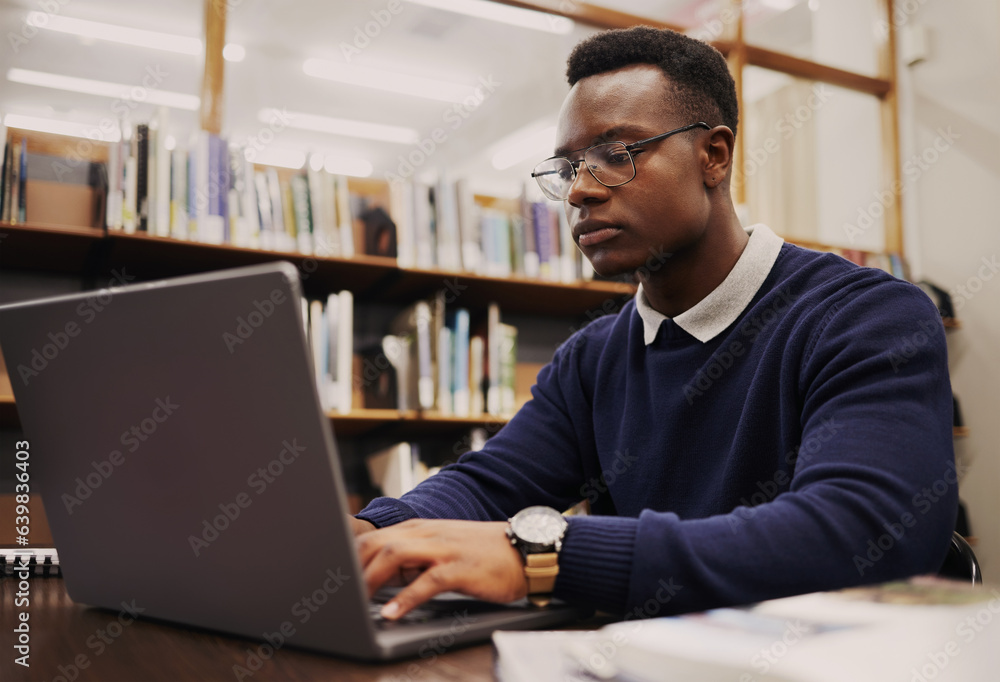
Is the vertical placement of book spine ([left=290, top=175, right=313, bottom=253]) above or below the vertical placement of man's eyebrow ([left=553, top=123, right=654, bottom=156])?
above

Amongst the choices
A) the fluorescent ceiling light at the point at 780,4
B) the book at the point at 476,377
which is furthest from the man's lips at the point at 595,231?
the fluorescent ceiling light at the point at 780,4

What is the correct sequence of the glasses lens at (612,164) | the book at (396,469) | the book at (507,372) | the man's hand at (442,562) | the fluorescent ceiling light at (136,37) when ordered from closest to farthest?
the man's hand at (442,562) < the glasses lens at (612,164) < the book at (396,469) < the book at (507,372) < the fluorescent ceiling light at (136,37)

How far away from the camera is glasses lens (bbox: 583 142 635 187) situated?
1.18 metres

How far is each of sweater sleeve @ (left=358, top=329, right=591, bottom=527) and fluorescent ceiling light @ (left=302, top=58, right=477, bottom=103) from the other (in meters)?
3.22

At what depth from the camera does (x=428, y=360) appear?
2.45m

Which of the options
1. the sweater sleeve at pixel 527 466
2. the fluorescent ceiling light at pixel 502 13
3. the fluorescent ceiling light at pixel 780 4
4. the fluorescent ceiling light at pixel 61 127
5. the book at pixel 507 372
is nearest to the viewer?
the sweater sleeve at pixel 527 466

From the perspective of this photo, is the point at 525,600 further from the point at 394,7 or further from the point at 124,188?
the point at 394,7

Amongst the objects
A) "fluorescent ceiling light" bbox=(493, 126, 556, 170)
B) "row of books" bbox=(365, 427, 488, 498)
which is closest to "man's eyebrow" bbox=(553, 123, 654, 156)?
"row of books" bbox=(365, 427, 488, 498)

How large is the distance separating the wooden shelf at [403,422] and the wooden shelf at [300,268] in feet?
1.37

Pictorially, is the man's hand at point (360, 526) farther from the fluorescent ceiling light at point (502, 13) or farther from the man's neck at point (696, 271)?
the fluorescent ceiling light at point (502, 13)

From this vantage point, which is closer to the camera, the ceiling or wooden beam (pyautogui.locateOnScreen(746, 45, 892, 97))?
the ceiling

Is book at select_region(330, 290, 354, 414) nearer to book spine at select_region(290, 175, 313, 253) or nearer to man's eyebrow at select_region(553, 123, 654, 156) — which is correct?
book spine at select_region(290, 175, 313, 253)

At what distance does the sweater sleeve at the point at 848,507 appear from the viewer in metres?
0.65

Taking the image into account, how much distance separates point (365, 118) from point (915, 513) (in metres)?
4.38
